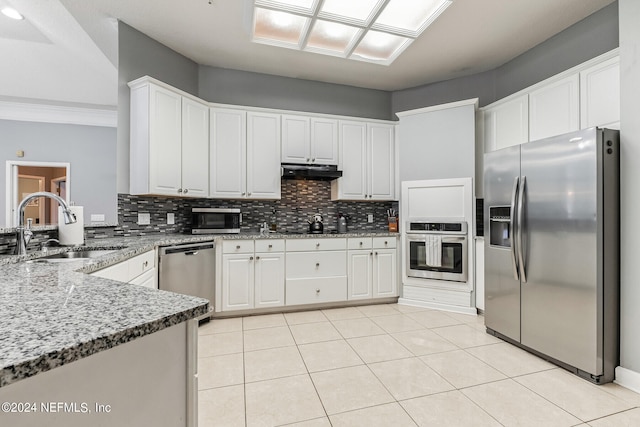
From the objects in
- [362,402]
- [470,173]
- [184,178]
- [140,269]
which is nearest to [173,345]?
[362,402]

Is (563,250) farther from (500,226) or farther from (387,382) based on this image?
(387,382)

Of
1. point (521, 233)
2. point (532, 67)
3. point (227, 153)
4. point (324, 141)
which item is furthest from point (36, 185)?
point (532, 67)

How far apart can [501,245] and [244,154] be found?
2809 millimetres

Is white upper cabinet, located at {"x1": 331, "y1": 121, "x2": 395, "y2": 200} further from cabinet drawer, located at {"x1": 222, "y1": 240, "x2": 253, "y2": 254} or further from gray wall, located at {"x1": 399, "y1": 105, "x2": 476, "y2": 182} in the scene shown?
cabinet drawer, located at {"x1": 222, "y1": 240, "x2": 253, "y2": 254}

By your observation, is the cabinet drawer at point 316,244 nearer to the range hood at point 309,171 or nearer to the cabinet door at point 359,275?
the cabinet door at point 359,275

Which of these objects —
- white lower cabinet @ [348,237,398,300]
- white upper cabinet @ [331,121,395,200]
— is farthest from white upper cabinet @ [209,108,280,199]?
white lower cabinet @ [348,237,398,300]

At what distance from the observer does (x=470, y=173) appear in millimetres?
3371

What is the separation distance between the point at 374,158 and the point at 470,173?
117 cm

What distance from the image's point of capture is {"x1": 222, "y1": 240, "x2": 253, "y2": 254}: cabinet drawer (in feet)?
10.5

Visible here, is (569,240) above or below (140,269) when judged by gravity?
above

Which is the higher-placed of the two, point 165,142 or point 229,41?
point 229,41

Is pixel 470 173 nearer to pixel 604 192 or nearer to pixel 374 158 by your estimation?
pixel 374 158

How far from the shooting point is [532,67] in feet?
11.0

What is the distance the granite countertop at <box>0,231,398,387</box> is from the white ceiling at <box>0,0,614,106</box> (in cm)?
255
